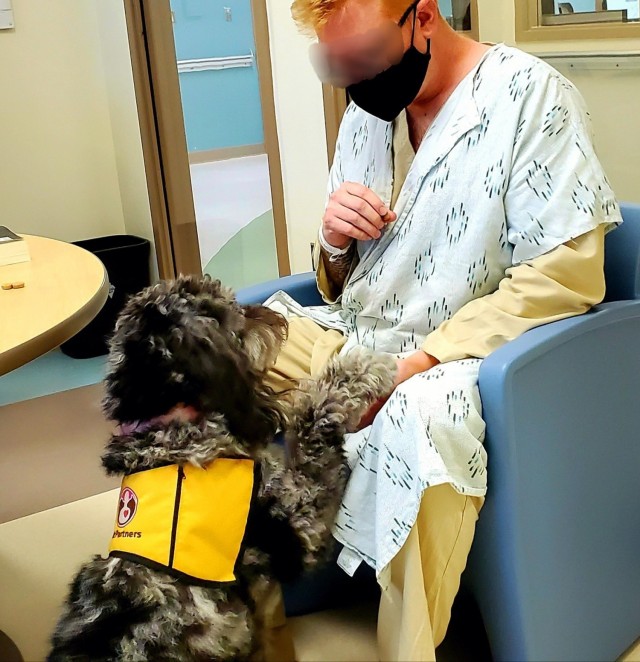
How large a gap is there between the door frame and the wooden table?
5.00ft

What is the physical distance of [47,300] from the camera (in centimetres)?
147

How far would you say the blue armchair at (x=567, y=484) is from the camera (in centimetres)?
127

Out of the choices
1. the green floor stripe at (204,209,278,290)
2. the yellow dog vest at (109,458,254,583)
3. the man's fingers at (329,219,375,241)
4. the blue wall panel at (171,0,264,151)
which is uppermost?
the blue wall panel at (171,0,264,151)

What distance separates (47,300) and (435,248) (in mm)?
727

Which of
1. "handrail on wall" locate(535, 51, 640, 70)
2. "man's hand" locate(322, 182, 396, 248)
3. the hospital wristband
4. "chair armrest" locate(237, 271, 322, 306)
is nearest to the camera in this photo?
"man's hand" locate(322, 182, 396, 248)

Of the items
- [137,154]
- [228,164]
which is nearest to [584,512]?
[137,154]

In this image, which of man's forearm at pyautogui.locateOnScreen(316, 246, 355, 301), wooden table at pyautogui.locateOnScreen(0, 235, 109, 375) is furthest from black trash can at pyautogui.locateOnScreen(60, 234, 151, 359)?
man's forearm at pyautogui.locateOnScreen(316, 246, 355, 301)

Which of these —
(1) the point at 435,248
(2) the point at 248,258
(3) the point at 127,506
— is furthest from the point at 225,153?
(3) the point at 127,506

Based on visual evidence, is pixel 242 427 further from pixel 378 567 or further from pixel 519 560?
pixel 519 560

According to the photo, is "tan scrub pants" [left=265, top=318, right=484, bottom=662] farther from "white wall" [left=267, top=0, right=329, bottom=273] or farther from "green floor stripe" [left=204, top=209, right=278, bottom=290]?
"green floor stripe" [left=204, top=209, right=278, bottom=290]

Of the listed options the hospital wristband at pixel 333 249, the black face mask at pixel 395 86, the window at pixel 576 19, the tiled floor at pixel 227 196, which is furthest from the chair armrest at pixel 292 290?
the tiled floor at pixel 227 196

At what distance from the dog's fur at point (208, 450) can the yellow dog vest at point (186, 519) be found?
2cm

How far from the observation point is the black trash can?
3438 millimetres

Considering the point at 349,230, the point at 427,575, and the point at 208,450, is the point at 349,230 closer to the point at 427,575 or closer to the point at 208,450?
the point at 208,450
